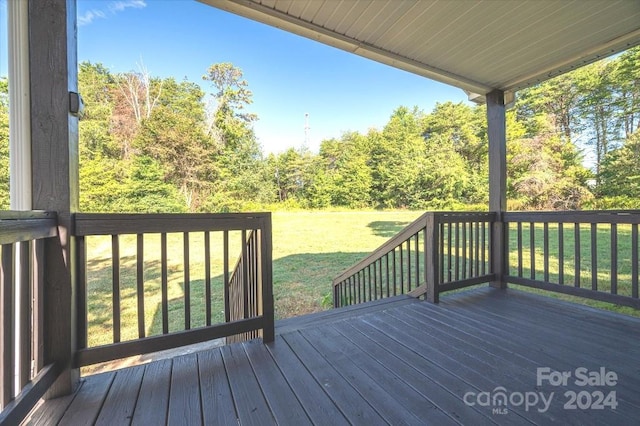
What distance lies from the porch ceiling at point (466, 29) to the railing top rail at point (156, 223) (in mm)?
1497

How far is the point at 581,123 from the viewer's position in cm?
1188

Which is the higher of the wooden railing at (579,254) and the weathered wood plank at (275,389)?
the wooden railing at (579,254)

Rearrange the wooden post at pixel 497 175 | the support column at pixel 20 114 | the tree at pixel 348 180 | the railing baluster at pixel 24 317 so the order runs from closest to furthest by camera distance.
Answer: the railing baluster at pixel 24 317 < the support column at pixel 20 114 < the wooden post at pixel 497 175 < the tree at pixel 348 180

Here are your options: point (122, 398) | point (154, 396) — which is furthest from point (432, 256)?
point (122, 398)

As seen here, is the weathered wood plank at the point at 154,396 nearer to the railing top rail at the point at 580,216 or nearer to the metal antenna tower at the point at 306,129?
the railing top rail at the point at 580,216

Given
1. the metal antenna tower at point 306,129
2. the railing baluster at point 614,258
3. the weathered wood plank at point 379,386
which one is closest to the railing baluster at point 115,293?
the weathered wood plank at point 379,386

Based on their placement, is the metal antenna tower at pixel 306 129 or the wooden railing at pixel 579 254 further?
the metal antenna tower at pixel 306 129

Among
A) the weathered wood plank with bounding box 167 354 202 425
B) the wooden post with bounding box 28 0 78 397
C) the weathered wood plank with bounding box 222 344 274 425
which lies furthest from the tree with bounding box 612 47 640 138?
the wooden post with bounding box 28 0 78 397

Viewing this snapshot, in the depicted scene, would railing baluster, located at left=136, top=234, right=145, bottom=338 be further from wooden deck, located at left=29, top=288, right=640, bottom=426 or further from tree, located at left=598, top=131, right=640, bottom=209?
tree, located at left=598, top=131, right=640, bottom=209

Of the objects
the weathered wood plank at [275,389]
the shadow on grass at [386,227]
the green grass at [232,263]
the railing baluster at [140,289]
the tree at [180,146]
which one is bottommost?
the green grass at [232,263]

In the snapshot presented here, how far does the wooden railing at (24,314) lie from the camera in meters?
1.06

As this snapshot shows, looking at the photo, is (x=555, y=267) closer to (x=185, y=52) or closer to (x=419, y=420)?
(x=419, y=420)

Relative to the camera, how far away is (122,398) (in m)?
1.36

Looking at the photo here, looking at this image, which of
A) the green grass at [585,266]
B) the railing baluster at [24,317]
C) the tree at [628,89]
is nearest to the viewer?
A: the railing baluster at [24,317]
